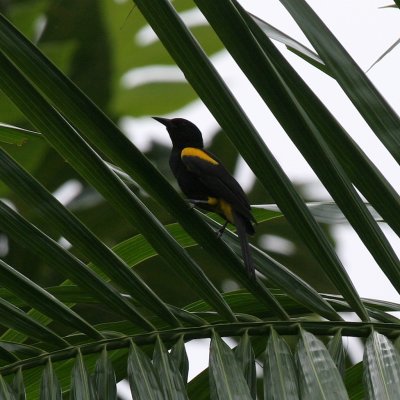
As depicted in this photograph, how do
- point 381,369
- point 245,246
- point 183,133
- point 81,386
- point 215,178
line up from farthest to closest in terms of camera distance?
point 183,133 < point 215,178 < point 245,246 < point 81,386 < point 381,369

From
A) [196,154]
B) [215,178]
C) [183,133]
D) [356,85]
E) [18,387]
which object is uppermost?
[183,133]

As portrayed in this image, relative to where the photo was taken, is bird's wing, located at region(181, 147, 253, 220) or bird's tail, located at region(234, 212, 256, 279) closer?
bird's tail, located at region(234, 212, 256, 279)

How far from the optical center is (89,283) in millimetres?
1478

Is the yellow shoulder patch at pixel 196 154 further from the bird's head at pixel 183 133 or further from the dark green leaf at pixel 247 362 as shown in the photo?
the dark green leaf at pixel 247 362

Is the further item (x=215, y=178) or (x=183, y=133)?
(x=183, y=133)

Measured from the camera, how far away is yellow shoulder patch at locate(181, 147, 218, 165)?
2904 mm

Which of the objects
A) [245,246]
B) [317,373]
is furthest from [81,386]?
[245,246]

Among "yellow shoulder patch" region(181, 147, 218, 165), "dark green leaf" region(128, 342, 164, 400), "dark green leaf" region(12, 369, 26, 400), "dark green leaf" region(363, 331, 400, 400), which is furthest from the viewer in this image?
"yellow shoulder patch" region(181, 147, 218, 165)

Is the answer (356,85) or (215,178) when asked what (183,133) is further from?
(356,85)

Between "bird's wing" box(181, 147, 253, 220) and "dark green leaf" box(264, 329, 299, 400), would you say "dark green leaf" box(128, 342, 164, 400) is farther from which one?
"bird's wing" box(181, 147, 253, 220)

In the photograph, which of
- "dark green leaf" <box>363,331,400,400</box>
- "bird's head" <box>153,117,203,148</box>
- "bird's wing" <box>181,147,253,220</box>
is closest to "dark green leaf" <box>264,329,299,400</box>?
"dark green leaf" <box>363,331,400,400</box>

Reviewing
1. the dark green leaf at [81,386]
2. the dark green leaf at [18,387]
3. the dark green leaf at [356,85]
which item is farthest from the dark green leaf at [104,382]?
the dark green leaf at [356,85]

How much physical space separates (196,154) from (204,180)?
30 centimetres

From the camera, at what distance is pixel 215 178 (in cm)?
271
